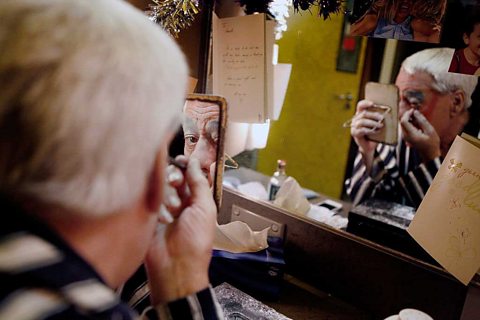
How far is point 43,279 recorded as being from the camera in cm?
36

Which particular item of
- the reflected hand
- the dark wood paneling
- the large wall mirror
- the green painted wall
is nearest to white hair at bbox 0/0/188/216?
the dark wood paneling

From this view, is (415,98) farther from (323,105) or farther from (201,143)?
(323,105)

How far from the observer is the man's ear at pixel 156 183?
1.51ft

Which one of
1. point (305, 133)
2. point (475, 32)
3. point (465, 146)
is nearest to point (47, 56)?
point (465, 146)

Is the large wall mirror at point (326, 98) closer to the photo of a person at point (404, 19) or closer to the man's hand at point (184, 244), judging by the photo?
the photo of a person at point (404, 19)

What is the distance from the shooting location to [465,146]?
2.43 ft

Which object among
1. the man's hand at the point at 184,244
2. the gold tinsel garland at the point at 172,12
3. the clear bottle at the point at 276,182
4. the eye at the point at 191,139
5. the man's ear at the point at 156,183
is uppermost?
the gold tinsel garland at the point at 172,12

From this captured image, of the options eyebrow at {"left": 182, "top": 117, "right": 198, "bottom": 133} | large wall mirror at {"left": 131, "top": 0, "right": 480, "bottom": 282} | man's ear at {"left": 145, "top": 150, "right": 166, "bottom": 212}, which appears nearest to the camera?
man's ear at {"left": 145, "top": 150, "right": 166, "bottom": 212}

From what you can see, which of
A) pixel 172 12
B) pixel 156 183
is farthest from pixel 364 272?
pixel 172 12

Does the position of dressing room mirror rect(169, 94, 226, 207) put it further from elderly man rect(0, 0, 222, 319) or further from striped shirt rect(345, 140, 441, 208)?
striped shirt rect(345, 140, 441, 208)

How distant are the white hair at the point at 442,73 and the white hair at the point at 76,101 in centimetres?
134

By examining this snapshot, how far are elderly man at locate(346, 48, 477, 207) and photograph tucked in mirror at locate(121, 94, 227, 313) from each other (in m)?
0.75

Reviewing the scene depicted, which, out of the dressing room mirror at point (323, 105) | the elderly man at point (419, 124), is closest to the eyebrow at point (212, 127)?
the elderly man at point (419, 124)

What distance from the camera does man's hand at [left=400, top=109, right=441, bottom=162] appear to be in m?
1.45
